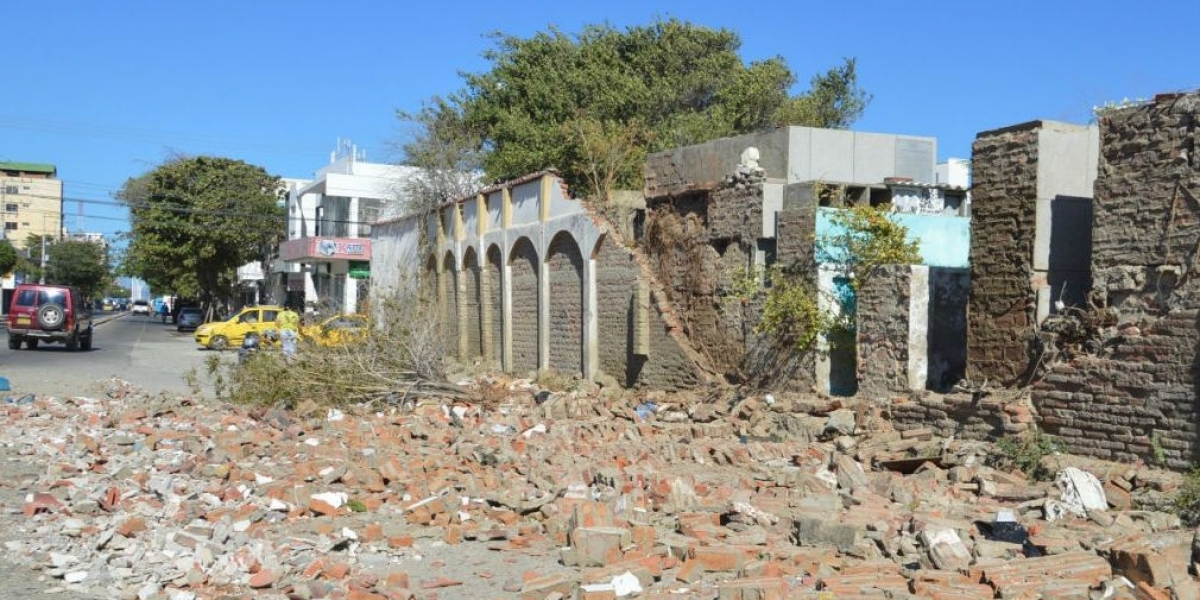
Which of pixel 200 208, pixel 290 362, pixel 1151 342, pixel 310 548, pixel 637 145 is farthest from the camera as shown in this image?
pixel 200 208

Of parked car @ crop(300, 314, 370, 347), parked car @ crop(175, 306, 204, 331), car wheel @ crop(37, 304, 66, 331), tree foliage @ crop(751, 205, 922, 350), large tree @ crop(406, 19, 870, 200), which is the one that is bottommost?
parked car @ crop(175, 306, 204, 331)

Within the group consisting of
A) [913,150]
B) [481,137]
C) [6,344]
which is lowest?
[6,344]

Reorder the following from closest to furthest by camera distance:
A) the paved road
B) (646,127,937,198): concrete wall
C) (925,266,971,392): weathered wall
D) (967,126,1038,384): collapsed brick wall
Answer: (967,126,1038,384): collapsed brick wall
(925,266,971,392): weathered wall
(646,127,937,198): concrete wall
the paved road

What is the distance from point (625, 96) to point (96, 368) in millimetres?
17005

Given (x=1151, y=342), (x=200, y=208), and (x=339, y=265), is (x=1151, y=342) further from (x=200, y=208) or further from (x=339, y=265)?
(x=200, y=208)

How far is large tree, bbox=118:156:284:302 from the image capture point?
5491 cm

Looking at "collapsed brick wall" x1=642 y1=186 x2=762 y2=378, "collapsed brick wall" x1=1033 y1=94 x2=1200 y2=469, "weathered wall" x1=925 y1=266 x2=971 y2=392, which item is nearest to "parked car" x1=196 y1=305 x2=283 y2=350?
"collapsed brick wall" x1=642 y1=186 x2=762 y2=378

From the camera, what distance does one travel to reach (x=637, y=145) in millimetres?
31375

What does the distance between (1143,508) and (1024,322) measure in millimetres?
3328

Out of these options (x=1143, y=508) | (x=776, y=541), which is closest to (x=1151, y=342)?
(x=1143, y=508)

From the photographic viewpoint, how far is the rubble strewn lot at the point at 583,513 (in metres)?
7.37

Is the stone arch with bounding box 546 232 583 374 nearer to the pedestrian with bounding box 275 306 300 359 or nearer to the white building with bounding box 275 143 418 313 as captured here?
the pedestrian with bounding box 275 306 300 359

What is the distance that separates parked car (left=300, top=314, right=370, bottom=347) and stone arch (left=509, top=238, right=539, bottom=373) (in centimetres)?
567

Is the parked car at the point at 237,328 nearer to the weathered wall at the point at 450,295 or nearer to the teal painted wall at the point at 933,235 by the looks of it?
the weathered wall at the point at 450,295
